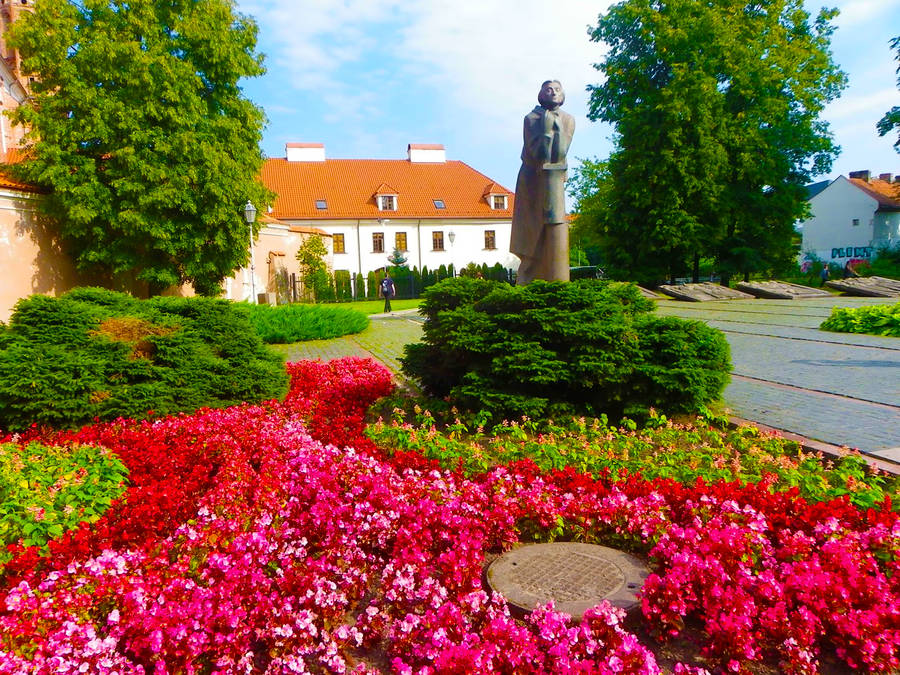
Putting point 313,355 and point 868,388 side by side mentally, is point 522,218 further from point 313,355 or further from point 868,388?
point 313,355

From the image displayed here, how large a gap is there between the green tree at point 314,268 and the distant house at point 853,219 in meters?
37.8

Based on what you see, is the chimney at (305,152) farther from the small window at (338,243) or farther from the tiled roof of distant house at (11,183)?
the tiled roof of distant house at (11,183)

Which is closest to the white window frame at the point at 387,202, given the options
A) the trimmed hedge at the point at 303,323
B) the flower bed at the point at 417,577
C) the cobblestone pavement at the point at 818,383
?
the trimmed hedge at the point at 303,323

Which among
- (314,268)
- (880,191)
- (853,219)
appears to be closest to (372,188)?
(314,268)

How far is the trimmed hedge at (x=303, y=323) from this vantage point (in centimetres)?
1513

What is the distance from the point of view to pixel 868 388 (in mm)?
7152

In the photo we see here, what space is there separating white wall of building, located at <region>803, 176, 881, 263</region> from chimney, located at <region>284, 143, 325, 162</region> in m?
39.5

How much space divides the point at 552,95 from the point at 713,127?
71.9ft

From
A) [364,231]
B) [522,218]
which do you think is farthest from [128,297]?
[364,231]

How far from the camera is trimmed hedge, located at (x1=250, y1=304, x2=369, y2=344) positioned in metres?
15.1

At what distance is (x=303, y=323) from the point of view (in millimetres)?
15750

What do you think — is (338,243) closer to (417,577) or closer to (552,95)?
(552,95)

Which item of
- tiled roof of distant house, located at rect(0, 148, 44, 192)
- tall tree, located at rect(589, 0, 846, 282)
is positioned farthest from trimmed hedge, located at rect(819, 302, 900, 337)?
tiled roof of distant house, located at rect(0, 148, 44, 192)

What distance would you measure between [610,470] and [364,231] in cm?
4262
